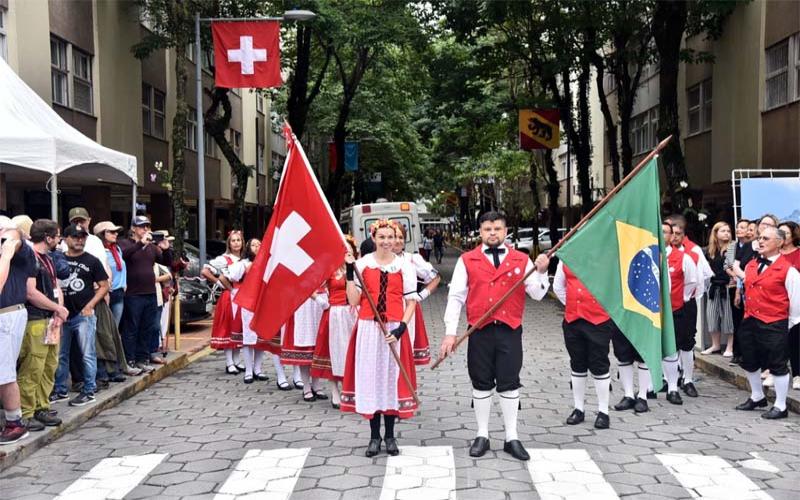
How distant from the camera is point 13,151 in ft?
30.6

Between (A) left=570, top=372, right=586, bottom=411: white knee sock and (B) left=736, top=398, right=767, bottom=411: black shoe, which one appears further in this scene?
(B) left=736, top=398, right=767, bottom=411: black shoe

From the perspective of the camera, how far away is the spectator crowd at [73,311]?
6840 millimetres

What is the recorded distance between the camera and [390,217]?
22.5m

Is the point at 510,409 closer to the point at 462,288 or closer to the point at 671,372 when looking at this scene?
the point at 462,288

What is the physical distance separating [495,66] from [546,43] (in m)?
1.83

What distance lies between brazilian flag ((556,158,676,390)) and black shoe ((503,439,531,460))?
4.13 feet

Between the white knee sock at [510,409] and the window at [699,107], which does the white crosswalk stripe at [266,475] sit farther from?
the window at [699,107]

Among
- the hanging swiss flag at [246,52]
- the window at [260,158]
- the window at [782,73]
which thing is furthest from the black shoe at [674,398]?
the window at [260,158]

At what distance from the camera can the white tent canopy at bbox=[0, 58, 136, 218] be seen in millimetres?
9398

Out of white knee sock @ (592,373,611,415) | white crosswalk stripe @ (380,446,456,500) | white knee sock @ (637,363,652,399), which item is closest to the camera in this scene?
white crosswalk stripe @ (380,446,456,500)

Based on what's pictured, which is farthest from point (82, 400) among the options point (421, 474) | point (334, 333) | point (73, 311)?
point (421, 474)

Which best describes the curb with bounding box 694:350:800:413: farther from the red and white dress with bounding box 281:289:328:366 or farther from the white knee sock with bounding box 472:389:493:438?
the red and white dress with bounding box 281:289:328:366

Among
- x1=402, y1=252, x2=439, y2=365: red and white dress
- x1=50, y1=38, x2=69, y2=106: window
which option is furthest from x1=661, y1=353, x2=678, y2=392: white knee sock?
x1=50, y1=38, x2=69, y2=106: window

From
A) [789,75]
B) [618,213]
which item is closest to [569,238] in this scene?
[618,213]
